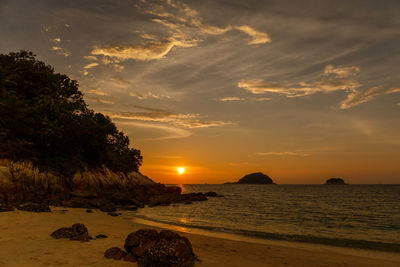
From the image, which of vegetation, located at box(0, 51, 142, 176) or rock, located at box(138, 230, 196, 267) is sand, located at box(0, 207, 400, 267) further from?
vegetation, located at box(0, 51, 142, 176)

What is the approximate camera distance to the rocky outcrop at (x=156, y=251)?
24.7 ft

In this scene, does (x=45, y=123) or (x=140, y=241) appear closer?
(x=140, y=241)

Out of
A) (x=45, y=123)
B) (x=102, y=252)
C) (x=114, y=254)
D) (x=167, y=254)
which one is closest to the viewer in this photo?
(x=167, y=254)

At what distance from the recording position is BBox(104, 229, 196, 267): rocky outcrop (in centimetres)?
753

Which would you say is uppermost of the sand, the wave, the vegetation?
the vegetation

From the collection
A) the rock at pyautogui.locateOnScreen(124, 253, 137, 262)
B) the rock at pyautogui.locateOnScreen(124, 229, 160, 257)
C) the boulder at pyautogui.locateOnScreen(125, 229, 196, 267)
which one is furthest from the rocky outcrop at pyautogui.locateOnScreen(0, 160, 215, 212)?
the boulder at pyautogui.locateOnScreen(125, 229, 196, 267)

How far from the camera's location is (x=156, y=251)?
7582 millimetres

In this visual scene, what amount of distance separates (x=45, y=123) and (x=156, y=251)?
31.6 metres

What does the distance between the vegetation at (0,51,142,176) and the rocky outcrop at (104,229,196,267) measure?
90.4 feet

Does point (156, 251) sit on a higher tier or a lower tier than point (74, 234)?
higher

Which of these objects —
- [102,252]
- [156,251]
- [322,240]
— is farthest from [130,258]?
[322,240]

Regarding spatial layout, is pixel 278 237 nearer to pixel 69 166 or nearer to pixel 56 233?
pixel 56 233

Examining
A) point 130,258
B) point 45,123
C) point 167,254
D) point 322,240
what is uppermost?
point 45,123

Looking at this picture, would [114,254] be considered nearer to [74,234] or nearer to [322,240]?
[74,234]
